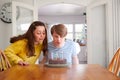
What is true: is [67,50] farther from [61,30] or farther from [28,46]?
[28,46]

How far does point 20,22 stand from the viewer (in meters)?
4.84

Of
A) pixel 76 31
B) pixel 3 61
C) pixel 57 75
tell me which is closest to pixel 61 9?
pixel 76 31

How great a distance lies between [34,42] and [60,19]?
9.93 meters

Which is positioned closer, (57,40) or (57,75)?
(57,75)

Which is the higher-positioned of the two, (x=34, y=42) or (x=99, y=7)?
(x=99, y=7)

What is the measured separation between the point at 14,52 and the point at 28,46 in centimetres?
15

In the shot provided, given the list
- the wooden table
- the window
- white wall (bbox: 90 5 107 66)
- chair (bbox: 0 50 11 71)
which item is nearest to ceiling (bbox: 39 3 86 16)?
the window

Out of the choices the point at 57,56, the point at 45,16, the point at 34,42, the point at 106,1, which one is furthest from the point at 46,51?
the point at 45,16

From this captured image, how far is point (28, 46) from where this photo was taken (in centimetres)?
208

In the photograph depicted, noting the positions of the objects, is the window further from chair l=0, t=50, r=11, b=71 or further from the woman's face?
chair l=0, t=50, r=11, b=71

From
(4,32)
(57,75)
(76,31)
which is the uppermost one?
(76,31)

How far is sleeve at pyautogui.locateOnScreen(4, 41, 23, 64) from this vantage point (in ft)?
6.47

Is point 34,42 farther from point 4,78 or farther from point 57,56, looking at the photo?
point 4,78

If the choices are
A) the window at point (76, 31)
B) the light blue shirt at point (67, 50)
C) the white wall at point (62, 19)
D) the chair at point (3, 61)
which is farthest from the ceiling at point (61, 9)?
the chair at point (3, 61)
